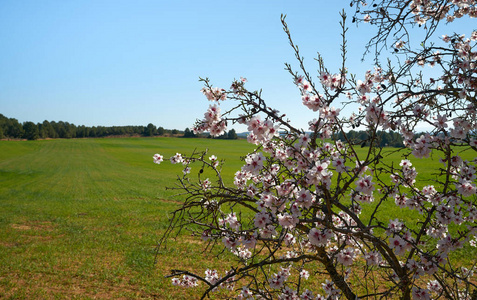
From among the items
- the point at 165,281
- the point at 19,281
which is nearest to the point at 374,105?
the point at 165,281

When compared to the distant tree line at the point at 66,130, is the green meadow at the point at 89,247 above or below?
below

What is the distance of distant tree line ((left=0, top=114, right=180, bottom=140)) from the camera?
2990 inches

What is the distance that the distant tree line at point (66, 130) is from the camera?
75.9m

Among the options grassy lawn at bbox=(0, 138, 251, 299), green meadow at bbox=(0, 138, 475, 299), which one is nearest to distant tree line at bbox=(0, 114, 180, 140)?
grassy lawn at bbox=(0, 138, 251, 299)

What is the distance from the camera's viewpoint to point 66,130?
8769cm

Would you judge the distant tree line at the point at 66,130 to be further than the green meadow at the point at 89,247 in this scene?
Yes

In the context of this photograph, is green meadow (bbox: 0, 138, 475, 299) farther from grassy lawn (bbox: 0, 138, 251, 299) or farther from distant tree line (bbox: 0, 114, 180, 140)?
distant tree line (bbox: 0, 114, 180, 140)

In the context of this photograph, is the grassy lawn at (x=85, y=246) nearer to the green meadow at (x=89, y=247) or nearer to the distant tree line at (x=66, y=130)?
the green meadow at (x=89, y=247)

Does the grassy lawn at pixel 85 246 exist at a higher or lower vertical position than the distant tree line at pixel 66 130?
lower

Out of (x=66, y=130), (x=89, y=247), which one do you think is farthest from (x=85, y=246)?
(x=66, y=130)

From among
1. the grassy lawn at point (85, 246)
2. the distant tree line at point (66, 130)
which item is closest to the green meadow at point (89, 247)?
the grassy lawn at point (85, 246)

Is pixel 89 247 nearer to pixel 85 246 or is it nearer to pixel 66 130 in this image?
pixel 85 246

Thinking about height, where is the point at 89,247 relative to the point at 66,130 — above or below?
below

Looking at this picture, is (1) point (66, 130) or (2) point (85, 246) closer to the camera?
(2) point (85, 246)
